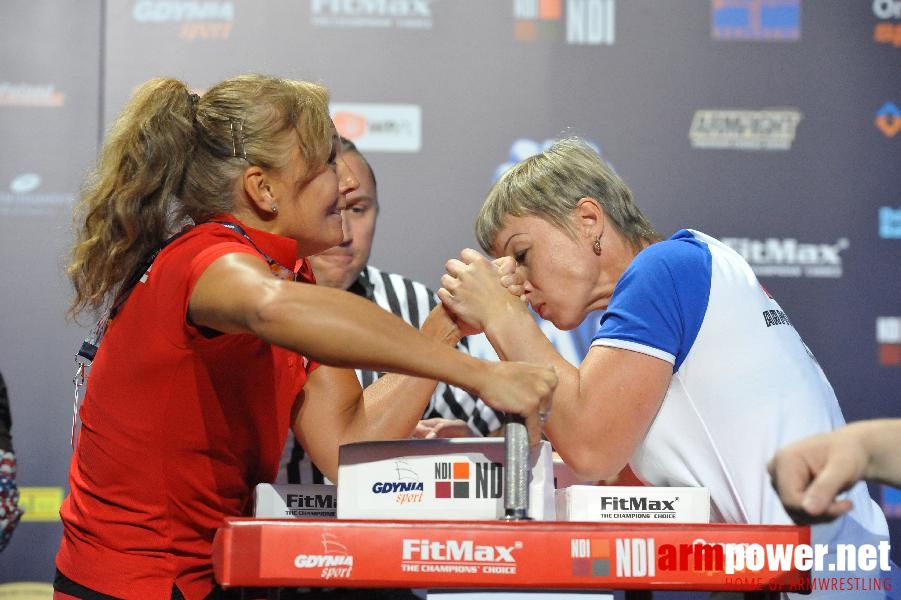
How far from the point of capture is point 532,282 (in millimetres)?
2143

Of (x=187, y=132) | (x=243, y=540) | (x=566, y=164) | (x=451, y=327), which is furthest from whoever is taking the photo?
(x=566, y=164)

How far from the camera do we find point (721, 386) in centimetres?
170

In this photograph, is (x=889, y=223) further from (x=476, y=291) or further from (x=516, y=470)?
(x=516, y=470)

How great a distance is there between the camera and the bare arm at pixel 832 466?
957 mm

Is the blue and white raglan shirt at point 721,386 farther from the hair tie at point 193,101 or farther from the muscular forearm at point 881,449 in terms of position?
the hair tie at point 193,101

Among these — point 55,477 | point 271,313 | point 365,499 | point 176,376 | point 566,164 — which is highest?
point 566,164

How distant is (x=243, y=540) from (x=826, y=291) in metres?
3.16

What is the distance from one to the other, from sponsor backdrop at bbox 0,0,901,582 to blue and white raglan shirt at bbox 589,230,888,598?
7.09ft

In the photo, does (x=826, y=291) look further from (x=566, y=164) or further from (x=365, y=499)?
(x=365, y=499)

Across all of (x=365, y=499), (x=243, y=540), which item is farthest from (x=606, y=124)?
(x=243, y=540)

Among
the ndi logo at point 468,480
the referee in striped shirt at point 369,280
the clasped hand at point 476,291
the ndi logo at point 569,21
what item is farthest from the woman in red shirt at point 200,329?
the ndi logo at point 569,21

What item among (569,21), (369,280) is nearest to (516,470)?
(369,280)

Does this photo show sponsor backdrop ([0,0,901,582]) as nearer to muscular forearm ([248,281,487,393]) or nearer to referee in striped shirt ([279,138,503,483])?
referee in striped shirt ([279,138,503,483])

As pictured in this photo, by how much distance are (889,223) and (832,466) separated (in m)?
3.24
